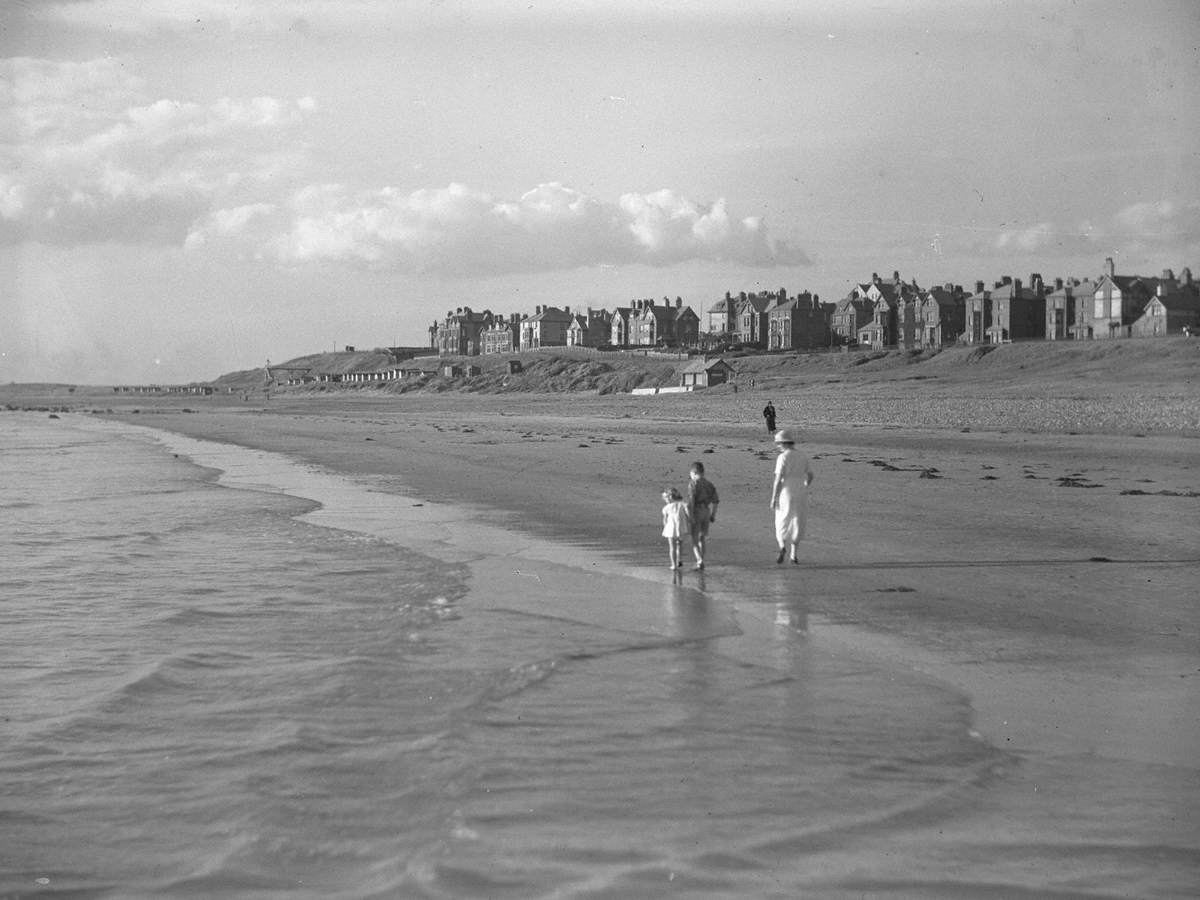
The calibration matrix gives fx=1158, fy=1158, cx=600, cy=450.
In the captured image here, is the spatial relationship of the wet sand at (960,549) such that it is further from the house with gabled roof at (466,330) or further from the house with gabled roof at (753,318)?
the house with gabled roof at (466,330)

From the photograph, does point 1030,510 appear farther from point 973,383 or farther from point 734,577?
point 973,383

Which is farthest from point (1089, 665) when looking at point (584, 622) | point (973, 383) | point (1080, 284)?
point (1080, 284)

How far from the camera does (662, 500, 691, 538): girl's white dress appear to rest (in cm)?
1201

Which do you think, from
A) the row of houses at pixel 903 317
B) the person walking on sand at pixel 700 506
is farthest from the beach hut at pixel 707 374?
the person walking on sand at pixel 700 506

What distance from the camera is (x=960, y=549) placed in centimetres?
1402

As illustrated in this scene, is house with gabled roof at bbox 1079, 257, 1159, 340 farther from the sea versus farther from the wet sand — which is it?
the sea

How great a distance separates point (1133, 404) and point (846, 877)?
138 feet

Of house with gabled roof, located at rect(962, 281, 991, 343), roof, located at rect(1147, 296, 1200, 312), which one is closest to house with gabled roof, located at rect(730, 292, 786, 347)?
house with gabled roof, located at rect(962, 281, 991, 343)

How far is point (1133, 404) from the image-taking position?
42.6 m

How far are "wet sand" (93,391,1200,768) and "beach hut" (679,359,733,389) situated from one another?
4660 centimetres

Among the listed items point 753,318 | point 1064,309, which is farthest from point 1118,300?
point 753,318

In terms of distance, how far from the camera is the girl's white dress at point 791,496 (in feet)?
41.4

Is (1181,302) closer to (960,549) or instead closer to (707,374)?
(707,374)

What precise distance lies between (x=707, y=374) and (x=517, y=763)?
77147mm
